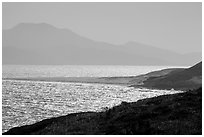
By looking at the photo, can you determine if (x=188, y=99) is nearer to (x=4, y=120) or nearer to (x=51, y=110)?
(x=4, y=120)

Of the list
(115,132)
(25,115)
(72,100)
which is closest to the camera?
(115,132)

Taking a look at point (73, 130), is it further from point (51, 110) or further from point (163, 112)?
point (51, 110)

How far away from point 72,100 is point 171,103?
78.5 m

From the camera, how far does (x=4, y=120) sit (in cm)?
7619

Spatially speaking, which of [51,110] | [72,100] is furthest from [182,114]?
[72,100]

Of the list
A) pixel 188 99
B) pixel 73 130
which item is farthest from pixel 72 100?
pixel 73 130

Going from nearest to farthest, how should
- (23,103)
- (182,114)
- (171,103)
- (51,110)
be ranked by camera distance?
(182,114) < (171,103) < (51,110) < (23,103)

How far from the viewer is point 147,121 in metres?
36.0

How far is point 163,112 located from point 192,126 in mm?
6155

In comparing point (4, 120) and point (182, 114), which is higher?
point (182, 114)

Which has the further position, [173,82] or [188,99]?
[173,82]

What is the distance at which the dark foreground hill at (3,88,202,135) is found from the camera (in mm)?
33281

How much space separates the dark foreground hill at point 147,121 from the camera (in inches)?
1310

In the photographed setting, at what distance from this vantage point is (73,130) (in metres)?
34.7
